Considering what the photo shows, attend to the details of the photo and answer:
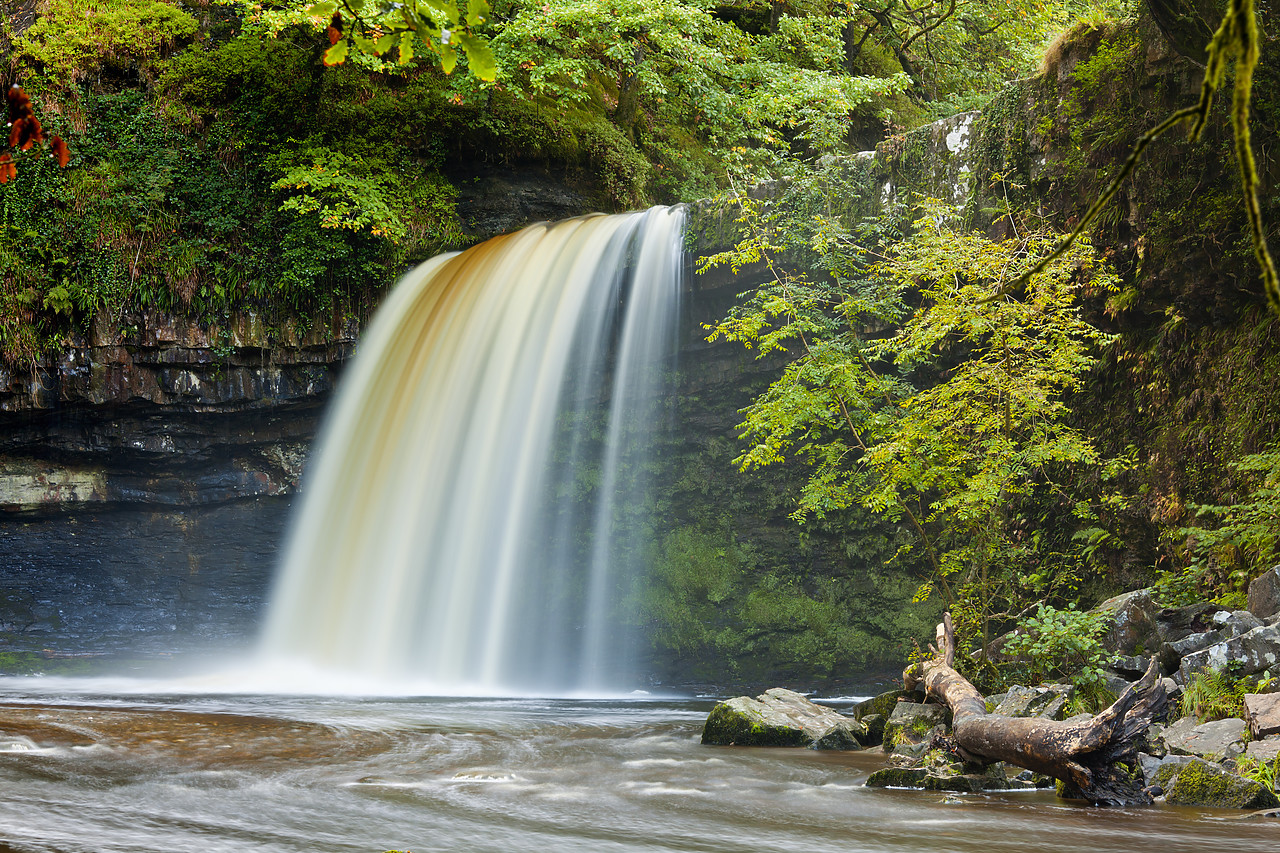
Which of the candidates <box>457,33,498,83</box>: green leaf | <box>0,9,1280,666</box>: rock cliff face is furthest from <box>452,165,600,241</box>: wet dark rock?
<box>457,33,498,83</box>: green leaf

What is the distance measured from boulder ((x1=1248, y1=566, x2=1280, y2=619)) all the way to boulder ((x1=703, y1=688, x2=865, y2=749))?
2.77 m

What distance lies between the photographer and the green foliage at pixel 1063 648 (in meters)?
5.79

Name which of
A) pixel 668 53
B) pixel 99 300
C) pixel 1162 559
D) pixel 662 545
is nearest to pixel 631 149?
pixel 668 53

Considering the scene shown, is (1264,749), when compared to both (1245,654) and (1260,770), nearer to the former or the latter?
(1260,770)

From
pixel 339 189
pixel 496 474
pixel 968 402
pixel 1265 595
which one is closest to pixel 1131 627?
pixel 1265 595

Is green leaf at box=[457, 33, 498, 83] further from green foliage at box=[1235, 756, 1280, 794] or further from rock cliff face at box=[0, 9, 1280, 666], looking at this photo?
rock cliff face at box=[0, 9, 1280, 666]

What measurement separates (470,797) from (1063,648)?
4.07 metres

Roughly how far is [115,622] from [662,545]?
772 centimetres

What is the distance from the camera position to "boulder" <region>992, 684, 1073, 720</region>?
487 centimetres

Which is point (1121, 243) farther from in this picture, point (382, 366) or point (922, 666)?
point (382, 366)

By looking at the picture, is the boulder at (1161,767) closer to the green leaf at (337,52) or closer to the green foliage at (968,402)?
the green foliage at (968,402)

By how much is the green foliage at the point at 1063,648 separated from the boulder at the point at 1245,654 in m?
0.55

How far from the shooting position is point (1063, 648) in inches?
237

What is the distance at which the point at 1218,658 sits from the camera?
547cm
